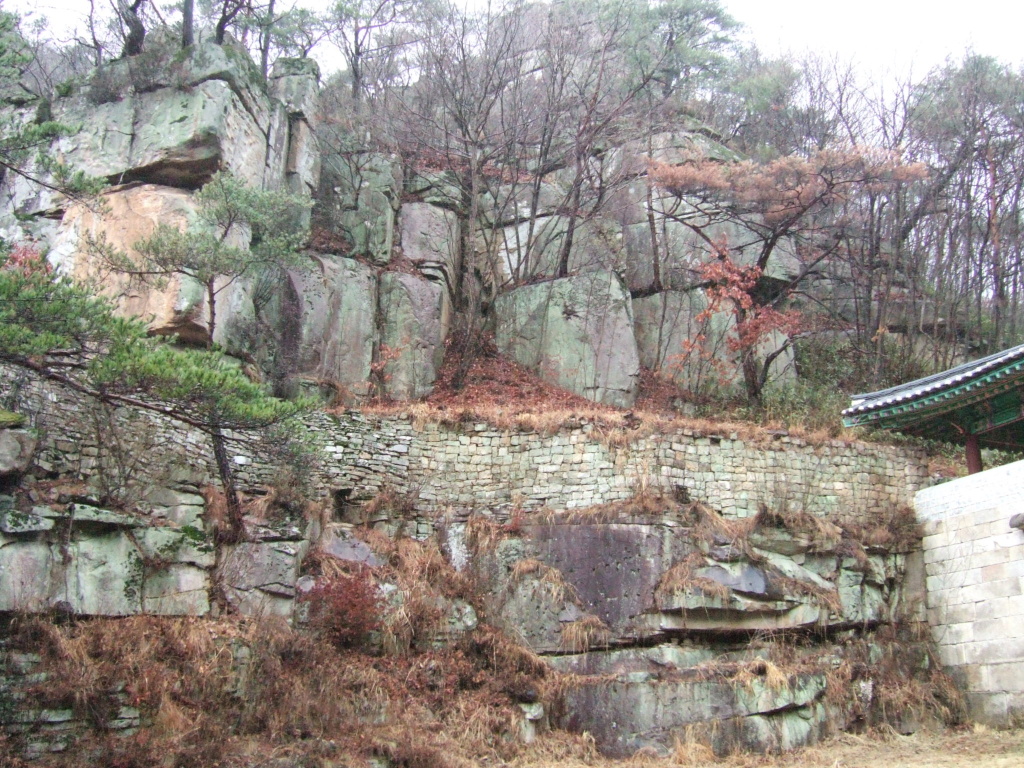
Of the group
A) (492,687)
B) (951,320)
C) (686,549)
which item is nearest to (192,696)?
(492,687)

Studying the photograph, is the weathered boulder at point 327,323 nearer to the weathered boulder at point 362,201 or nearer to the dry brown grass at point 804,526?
the weathered boulder at point 362,201

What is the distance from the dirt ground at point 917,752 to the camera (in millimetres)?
11516

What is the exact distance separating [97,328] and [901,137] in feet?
59.6

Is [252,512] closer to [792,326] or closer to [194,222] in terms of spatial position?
[194,222]

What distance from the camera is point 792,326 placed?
1881cm

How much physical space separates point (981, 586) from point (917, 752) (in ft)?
9.86

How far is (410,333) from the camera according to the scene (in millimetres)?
18844

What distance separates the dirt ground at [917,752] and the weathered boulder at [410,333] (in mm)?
9751

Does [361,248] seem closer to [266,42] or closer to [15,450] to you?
[266,42]

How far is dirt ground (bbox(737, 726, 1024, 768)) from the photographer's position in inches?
453

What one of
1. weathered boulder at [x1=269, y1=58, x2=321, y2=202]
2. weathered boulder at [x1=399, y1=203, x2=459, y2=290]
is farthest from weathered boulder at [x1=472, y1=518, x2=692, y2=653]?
weathered boulder at [x1=269, y1=58, x2=321, y2=202]

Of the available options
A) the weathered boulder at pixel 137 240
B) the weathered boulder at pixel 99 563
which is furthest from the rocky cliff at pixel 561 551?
the weathered boulder at pixel 137 240

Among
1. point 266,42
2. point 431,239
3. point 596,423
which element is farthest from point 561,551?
point 266,42

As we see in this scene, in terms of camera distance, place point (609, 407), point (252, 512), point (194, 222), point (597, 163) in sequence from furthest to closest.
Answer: point (597, 163) → point (609, 407) → point (194, 222) → point (252, 512)
